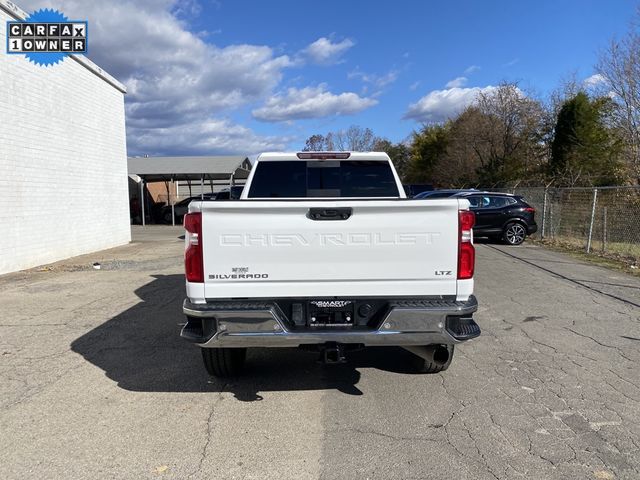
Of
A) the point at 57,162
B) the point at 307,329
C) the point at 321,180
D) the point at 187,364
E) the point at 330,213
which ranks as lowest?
the point at 187,364

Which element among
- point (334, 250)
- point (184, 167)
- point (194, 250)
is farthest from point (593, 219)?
point (184, 167)

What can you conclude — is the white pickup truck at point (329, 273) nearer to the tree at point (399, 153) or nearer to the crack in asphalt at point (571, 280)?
the crack in asphalt at point (571, 280)

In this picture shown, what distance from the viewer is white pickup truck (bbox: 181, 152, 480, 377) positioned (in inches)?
137

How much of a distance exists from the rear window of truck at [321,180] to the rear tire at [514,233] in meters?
11.9

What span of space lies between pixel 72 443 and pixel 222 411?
107 centimetres

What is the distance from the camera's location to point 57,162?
498 inches

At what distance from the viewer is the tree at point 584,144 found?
22.5 meters

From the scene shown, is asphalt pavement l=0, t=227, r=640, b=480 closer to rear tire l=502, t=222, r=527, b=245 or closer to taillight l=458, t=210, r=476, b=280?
taillight l=458, t=210, r=476, b=280

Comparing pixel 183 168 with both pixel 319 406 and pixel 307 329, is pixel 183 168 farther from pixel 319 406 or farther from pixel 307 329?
pixel 307 329

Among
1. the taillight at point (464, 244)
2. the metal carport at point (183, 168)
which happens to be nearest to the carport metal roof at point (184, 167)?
the metal carport at point (183, 168)

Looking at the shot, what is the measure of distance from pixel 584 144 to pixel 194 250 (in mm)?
26009

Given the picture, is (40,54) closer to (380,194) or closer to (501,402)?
(380,194)

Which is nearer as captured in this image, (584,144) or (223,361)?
(223,361)

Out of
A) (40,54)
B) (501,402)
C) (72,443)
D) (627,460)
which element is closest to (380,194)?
(501,402)
